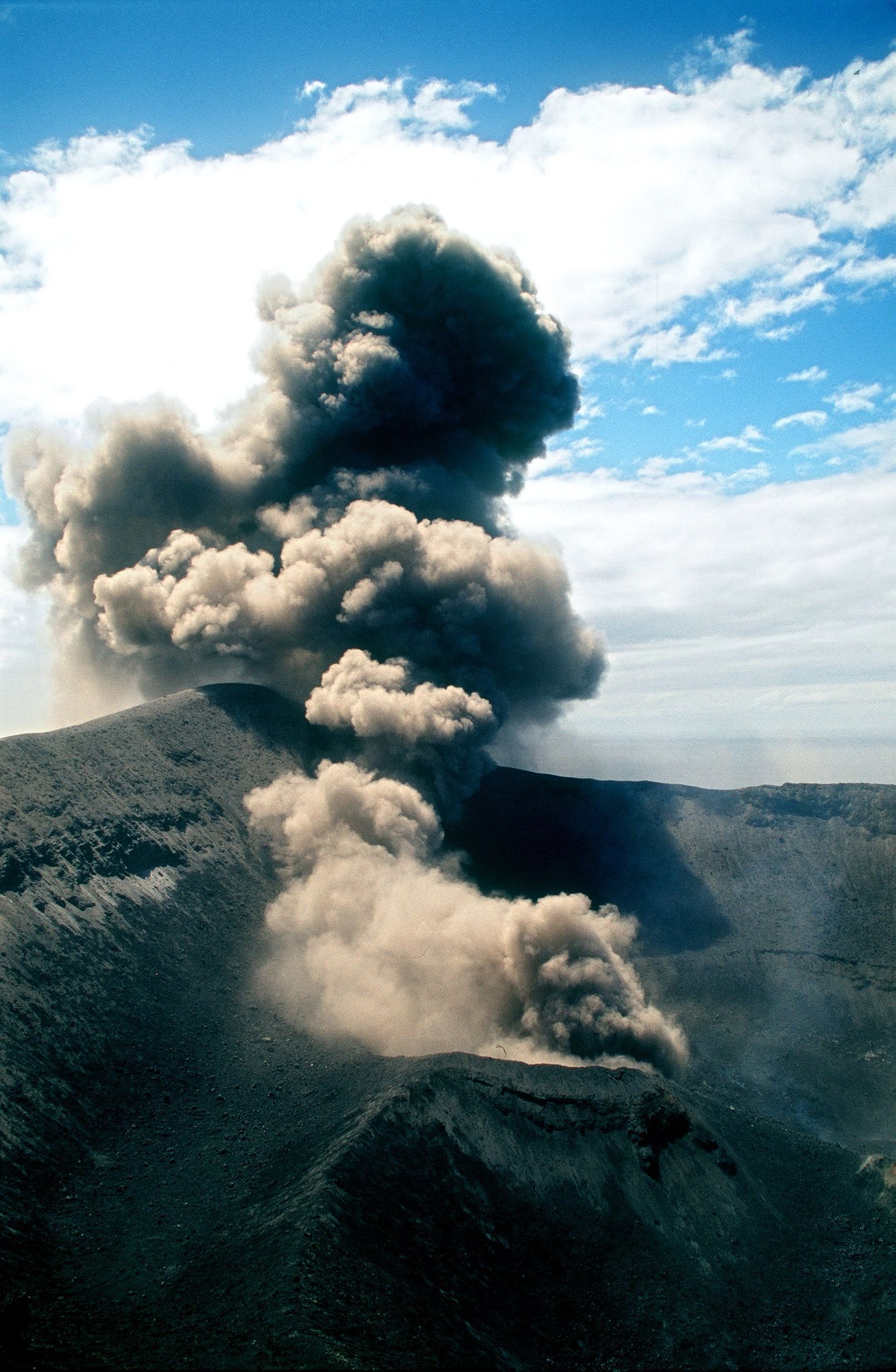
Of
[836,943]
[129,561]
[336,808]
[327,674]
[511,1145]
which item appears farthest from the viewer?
[129,561]

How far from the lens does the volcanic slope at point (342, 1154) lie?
546 inches

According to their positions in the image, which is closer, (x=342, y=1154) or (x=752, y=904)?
(x=342, y=1154)

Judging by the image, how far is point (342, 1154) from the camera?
55.3 feet

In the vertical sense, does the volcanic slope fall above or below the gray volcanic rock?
below

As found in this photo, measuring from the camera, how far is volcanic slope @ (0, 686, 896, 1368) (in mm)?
13875

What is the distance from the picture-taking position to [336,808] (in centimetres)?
3478

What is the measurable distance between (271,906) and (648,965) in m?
17.6

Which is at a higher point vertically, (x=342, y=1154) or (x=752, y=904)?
(x=752, y=904)

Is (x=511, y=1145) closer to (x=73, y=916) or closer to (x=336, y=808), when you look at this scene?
(x=73, y=916)

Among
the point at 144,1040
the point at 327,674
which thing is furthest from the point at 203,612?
the point at 144,1040

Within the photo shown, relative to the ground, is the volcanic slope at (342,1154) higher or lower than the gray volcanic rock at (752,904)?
lower

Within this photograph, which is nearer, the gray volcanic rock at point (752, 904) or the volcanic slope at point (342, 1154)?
the volcanic slope at point (342, 1154)

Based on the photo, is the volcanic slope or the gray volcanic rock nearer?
the volcanic slope

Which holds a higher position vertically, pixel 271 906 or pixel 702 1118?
pixel 271 906
